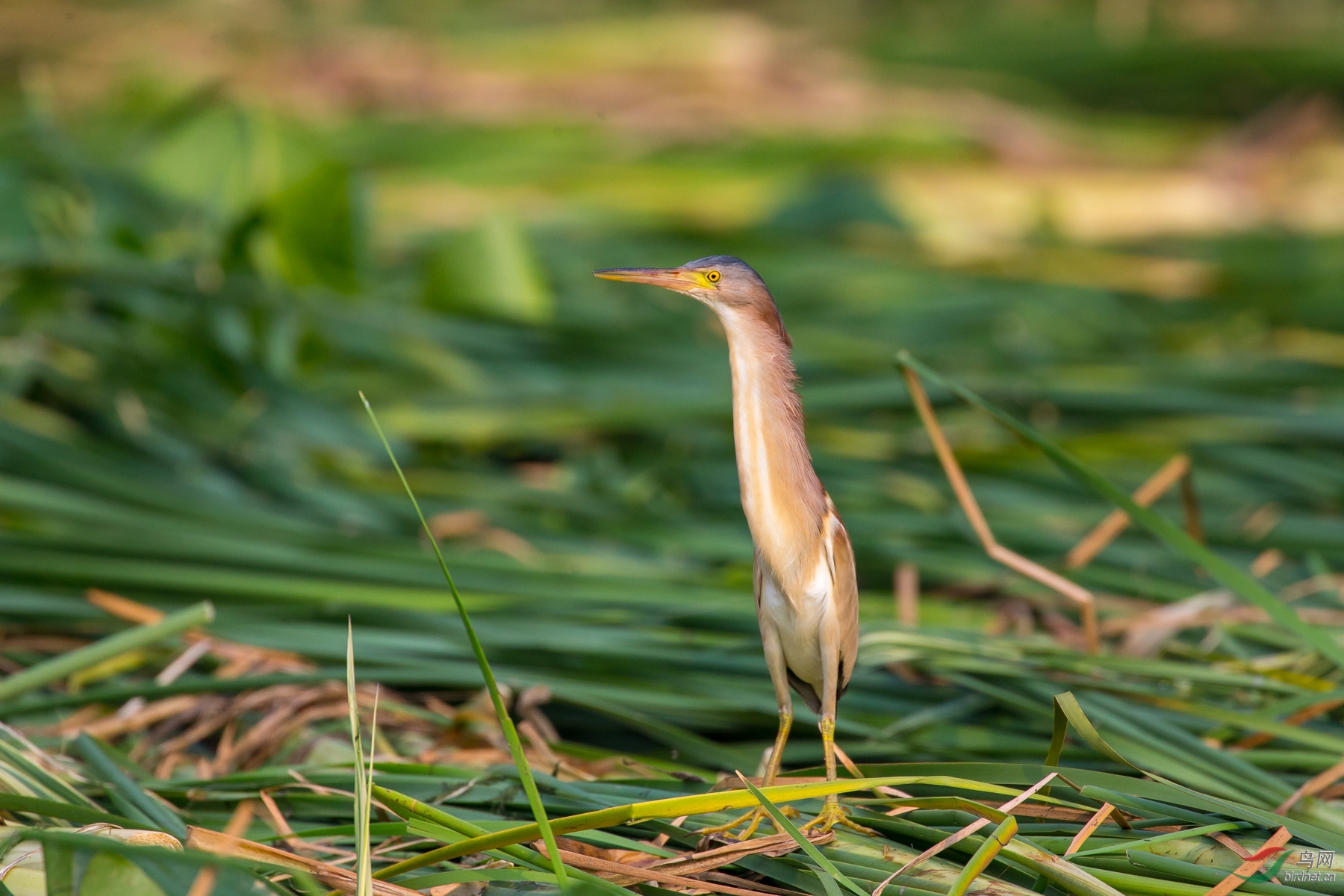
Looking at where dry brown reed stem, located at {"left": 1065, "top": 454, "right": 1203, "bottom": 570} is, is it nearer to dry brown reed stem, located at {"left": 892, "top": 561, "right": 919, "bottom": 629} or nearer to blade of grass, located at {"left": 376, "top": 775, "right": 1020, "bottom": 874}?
dry brown reed stem, located at {"left": 892, "top": 561, "right": 919, "bottom": 629}

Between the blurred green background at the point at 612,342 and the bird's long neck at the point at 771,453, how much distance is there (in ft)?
1.60

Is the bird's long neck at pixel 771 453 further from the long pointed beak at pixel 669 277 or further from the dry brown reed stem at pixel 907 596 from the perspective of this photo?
the dry brown reed stem at pixel 907 596

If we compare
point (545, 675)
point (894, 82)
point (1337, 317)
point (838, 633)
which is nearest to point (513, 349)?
point (545, 675)

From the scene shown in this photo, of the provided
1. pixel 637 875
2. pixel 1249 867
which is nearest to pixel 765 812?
pixel 637 875

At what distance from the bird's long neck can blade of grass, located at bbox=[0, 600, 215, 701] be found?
71 centimetres

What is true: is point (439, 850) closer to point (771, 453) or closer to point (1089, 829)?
point (771, 453)

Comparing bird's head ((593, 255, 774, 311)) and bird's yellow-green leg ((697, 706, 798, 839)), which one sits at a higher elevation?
bird's head ((593, 255, 774, 311))

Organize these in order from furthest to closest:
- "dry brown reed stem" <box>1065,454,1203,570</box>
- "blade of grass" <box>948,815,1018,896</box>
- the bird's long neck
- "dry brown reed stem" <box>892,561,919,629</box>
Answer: "dry brown reed stem" <box>892,561,919,629</box>
"dry brown reed stem" <box>1065,454,1203,570</box>
the bird's long neck
"blade of grass" <box>948,815,1018,896</box>

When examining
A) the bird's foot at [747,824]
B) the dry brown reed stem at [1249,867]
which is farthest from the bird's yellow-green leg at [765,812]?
the dry brown reed stem at [1249,867]

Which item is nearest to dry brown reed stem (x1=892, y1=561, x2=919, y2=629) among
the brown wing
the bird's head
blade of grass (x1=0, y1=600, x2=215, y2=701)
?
the brown wing

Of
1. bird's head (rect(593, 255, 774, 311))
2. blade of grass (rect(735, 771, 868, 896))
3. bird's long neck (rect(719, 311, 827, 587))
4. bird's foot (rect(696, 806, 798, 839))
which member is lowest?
bird's foot (rect(696, 806, 798, 839))

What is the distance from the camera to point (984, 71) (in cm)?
713

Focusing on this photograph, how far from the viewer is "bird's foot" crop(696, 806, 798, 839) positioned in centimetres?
123

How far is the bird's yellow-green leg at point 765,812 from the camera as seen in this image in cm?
124
